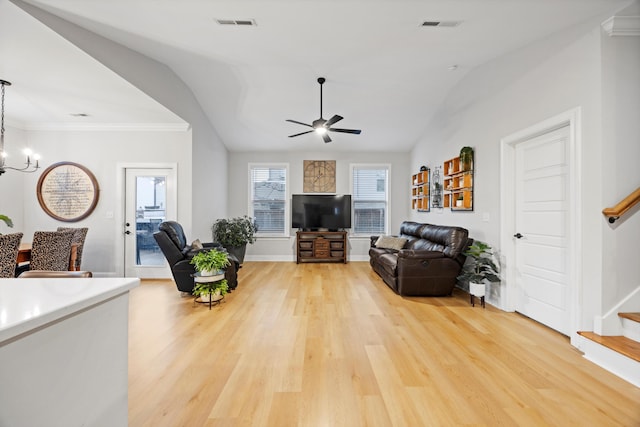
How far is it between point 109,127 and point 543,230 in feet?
21.8

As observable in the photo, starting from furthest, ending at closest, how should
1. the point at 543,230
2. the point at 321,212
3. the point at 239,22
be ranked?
the point at 321,212 → the point at 543,230 → the point at 239,22

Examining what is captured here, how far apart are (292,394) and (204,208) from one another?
14.1 feet

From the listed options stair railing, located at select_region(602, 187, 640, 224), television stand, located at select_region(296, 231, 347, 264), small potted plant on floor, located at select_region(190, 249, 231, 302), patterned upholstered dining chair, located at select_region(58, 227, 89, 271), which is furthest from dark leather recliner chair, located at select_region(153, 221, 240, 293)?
stair railing, located at select_region(602, 187, 640, 224)

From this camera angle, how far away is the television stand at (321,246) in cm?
639

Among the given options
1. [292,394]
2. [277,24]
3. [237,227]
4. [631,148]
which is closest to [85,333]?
[292,394]

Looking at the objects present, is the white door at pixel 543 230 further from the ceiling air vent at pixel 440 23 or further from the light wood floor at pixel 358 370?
the ceiling air vent at pixel 440 23

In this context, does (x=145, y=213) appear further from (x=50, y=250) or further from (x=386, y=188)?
(x=386, y=188)

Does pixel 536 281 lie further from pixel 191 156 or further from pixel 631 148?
pixel 191 156

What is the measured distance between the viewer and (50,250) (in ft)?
11.2

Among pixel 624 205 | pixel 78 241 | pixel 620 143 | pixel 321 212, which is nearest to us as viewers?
pixel 624 205

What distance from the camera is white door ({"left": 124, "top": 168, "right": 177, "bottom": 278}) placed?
482 centimetres

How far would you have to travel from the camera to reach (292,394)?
1855 millimetres

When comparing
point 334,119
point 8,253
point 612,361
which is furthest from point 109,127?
point 612,361

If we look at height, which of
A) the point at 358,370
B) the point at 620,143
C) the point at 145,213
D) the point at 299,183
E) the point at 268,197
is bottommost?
the point at 358,370
